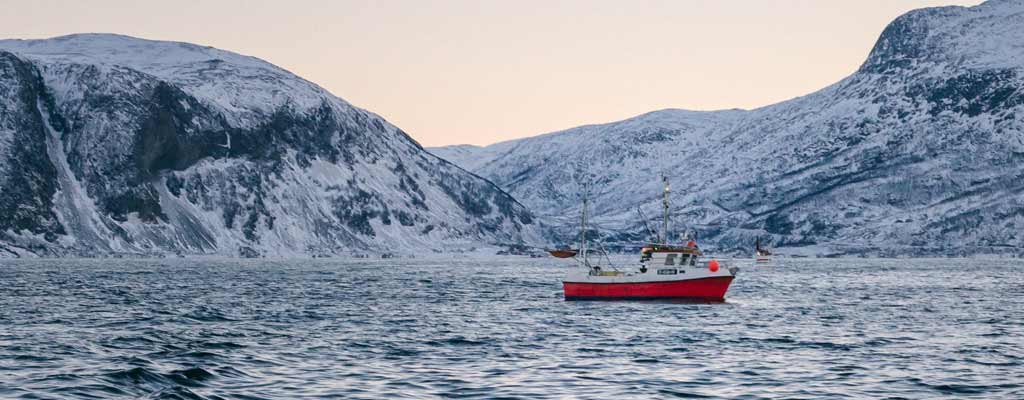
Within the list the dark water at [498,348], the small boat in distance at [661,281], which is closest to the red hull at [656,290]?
the small boat in distance at [661,281]

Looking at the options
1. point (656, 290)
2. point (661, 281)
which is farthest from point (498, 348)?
point (656, 290)

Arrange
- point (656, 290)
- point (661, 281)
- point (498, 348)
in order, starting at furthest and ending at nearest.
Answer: point (656, 290), point (661, 281), point (498, 348)

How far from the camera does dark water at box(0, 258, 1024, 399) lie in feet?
138

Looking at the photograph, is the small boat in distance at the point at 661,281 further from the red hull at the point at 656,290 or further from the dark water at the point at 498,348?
the dark water at the point at 498,348

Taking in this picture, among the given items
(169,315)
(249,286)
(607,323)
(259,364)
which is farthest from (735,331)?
(249,286)

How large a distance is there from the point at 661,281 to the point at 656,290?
973mm

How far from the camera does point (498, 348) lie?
56781 mm

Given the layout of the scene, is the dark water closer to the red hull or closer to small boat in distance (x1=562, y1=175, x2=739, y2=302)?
the red hull

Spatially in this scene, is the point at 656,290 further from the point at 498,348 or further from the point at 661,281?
the point at 498,348

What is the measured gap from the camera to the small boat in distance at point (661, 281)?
9606 centimetres

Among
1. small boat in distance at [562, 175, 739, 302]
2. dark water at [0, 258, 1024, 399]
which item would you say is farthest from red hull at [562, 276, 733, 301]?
dark water at [0, 258, 1024, 399]

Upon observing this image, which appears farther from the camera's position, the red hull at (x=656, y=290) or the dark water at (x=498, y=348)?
the red hull at (x=656, y=290)

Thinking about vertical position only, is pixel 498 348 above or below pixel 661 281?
below

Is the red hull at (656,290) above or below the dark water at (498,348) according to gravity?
above
